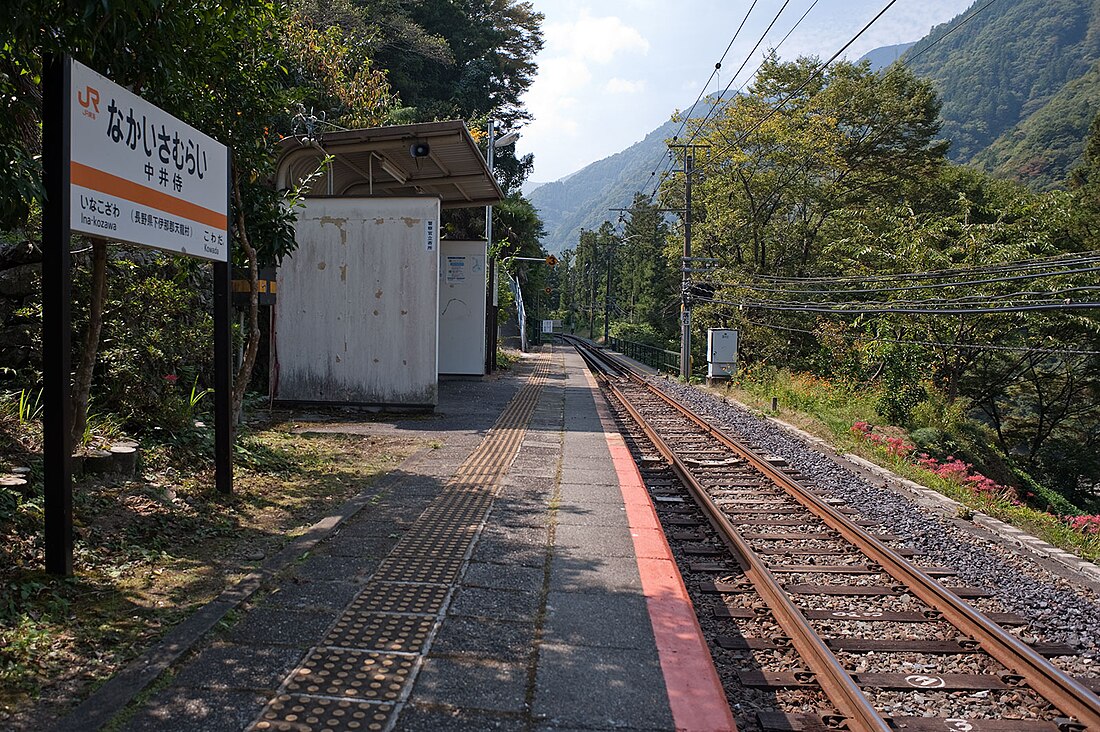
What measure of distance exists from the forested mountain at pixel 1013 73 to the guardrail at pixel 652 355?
2990 centimetres

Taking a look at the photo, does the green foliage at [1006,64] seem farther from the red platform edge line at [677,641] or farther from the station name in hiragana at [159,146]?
the station name in hiragana at [159,146]

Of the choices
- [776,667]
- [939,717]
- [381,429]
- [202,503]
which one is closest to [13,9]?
[202,503]

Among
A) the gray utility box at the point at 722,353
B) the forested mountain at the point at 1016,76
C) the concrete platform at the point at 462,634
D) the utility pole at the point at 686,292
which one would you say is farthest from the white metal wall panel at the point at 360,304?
the forested mountain at the point at 1016,76

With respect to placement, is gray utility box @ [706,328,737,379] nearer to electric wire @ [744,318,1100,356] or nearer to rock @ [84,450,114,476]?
electric wire @ [744,318,1100,356]

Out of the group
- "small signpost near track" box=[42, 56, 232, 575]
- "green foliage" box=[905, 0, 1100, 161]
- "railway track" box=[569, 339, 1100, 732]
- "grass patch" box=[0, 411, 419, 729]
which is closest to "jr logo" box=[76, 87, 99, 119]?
"small signpost near track" box=[42, 56, 232, 575]

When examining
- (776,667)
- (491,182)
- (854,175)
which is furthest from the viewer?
(854,175)

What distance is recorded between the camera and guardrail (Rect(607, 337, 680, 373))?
104 ft

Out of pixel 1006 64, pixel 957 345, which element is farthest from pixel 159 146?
pixel 1006 64

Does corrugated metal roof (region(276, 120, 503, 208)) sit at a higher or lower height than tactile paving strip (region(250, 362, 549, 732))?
higher

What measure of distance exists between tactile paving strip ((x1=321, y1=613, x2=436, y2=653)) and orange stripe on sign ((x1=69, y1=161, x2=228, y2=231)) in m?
2.69

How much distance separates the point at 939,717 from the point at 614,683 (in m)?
1.61

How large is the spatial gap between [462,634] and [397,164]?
11.0m

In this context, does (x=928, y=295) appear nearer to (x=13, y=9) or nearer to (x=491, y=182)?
(x=491, y=182)

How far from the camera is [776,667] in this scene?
414 cm
